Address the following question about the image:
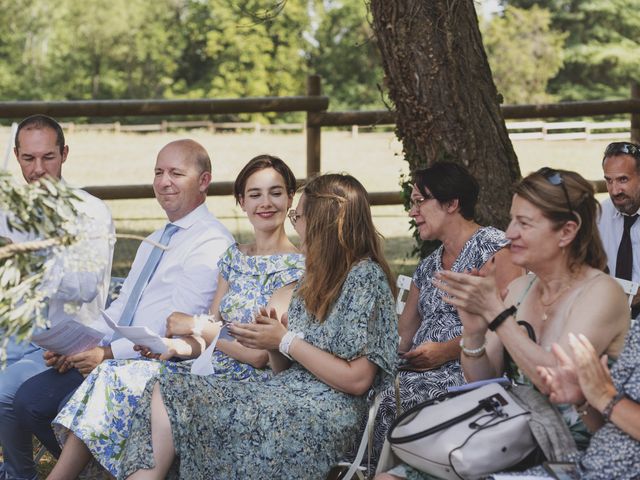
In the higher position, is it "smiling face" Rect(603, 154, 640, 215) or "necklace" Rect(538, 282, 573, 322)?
"smiling face" Rect(603, 154, 640, 215)

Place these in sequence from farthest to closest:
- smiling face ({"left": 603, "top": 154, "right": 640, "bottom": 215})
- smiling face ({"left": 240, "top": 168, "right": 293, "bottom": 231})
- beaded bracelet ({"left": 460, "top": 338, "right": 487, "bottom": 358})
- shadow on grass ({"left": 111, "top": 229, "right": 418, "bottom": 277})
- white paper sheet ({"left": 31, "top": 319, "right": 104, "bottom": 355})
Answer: shadow on grass ({"left": 111, "top": 229, "right": 418, "bottom": 277}) < smiling face ({"left": 603, "top": 154, "right": 640, "bottom": 215}) < smiling face ({"left": 240, "top": 168, "right": 293, "bottom": 231}) < white paper sheet ({"left": 31, "top": 319, "right": 104, "bottom": 355}) < beaded bracelet ({"left": 460, "top": 338, "right": 487, "bottom": 358})

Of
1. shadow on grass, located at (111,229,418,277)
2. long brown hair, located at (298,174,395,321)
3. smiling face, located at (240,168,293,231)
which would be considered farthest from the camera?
shadow on grass, located at (111,229,418,277)

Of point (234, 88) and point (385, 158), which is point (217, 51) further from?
point (385, 158)

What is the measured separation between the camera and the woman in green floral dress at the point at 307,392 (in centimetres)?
363

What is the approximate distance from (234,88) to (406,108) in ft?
111

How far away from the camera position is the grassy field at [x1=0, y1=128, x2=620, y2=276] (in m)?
12.3

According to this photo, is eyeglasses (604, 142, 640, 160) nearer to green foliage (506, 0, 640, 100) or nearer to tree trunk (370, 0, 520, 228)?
tree trunk (370, 0, 520, 228)

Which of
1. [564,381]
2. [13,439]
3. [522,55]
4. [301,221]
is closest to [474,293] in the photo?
[564,381]

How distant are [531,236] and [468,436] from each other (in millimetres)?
696

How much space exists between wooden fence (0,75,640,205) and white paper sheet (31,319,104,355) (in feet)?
13.7

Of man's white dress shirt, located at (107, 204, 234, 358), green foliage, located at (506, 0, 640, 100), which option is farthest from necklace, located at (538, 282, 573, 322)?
green foliage, located at (506, 0, 640, 100)

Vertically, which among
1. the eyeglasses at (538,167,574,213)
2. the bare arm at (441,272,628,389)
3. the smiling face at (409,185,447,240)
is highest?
the eyeglasses at (538,167,574,213)

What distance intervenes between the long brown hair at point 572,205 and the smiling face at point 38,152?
255cm

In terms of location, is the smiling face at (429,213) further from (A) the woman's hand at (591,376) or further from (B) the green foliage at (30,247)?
(B) the green foliage at (30,247)
